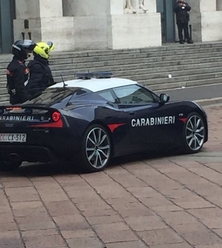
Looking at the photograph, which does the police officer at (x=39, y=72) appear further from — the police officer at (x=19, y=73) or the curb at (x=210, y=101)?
the curb at (x=210, y=101)

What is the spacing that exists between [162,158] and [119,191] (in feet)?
8.10

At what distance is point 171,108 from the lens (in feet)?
36.8

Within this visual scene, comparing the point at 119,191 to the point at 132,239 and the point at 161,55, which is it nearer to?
the point at 132,239

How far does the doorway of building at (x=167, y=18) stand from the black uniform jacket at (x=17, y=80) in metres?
24.2

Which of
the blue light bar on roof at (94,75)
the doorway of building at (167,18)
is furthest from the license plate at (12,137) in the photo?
the doorway of building at (167,18)

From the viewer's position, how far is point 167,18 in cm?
3566

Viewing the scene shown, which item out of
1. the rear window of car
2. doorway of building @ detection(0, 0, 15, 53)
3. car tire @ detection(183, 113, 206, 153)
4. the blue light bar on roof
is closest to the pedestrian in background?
doorway of building @ detection(0, 0, 15, 53)

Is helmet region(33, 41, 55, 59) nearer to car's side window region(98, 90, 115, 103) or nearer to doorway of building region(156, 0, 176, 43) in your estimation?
car's side window region(98, 90, 115, 103)

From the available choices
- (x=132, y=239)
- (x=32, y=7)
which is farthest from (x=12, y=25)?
(x=132, y=239)

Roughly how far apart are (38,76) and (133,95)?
163 centimetres

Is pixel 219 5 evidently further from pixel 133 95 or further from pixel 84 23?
pixel 133 95

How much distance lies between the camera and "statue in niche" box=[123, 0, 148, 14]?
95.4ft

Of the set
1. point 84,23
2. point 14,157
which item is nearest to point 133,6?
point 84,23

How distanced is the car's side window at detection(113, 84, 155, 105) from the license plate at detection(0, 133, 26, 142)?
1.56 m
